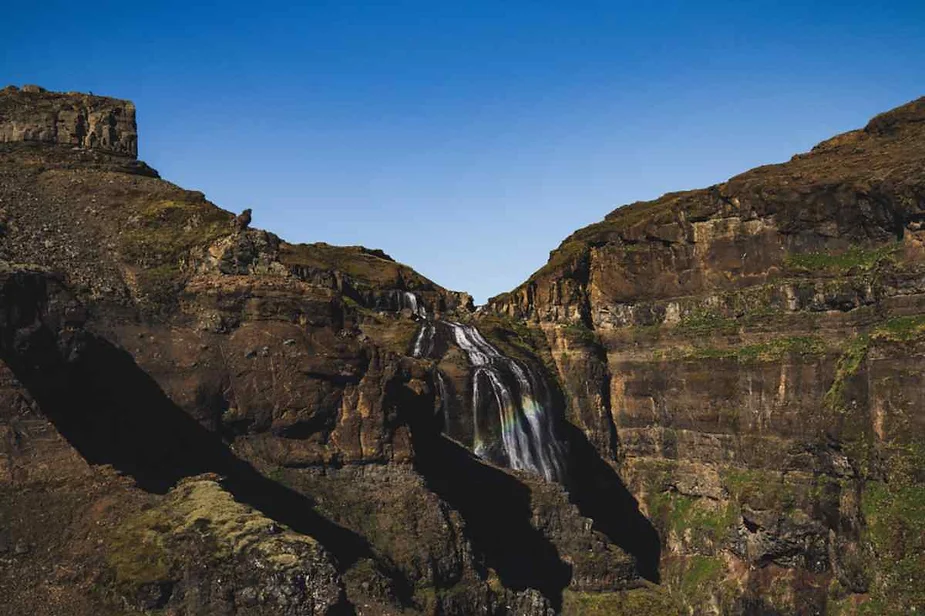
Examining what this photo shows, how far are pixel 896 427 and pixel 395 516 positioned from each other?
3129cm

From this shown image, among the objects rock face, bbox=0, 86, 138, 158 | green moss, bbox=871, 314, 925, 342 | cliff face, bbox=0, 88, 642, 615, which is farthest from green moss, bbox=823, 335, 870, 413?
rock face, bbox=0, 86, 138, 158

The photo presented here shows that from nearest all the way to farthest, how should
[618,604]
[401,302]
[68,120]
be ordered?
[618,604] → [68,120] → [401,302]

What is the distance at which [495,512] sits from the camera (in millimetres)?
54312

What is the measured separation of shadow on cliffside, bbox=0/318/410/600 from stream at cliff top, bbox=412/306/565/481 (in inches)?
984

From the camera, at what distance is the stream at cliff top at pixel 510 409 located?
69.9m

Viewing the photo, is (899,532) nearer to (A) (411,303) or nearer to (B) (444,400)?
(B) (444,400)

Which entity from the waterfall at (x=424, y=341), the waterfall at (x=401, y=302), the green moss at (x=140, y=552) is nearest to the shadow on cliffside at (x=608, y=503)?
the waterfall at (x=424, y=341)

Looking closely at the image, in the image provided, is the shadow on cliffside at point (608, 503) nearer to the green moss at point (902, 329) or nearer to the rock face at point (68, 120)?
the green moss at point (902, 329)

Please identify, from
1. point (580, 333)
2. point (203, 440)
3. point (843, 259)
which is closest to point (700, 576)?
point (580, 333)

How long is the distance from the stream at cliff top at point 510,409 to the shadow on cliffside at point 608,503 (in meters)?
3.02

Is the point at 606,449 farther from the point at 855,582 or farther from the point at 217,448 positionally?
the point at 217,448

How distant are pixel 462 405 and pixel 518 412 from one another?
13.9 feet

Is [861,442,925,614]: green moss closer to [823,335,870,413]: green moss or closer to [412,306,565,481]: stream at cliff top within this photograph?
[823,335,870,413]: green moss

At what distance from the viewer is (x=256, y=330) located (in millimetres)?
47562
